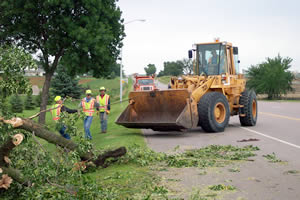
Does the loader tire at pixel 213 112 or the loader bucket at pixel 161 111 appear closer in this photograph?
the loader bucket at pixel 161 111

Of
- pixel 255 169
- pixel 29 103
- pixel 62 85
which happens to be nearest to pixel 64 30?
pixel 255 169

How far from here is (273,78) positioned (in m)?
61.6

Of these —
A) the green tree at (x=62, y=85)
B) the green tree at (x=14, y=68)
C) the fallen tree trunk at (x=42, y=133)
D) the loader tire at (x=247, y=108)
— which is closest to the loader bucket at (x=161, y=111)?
the loader tire at (x=247, y=108)

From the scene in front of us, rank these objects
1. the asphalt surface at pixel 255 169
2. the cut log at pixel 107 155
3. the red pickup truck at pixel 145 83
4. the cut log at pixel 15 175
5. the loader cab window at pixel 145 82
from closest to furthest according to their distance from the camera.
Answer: the cut log at pixel 15 175 → the asphalt surface at pixel 255 169 → the cut log at pixel 107 155 → the red pickup truck at pixel 145 83 → the loader cab window at pixel 145 82

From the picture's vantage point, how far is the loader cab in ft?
52.6

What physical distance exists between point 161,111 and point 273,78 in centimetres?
5071

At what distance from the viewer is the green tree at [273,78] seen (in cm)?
6194

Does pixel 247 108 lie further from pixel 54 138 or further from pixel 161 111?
pixel 54 138

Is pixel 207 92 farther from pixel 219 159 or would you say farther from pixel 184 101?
pixel 219 159

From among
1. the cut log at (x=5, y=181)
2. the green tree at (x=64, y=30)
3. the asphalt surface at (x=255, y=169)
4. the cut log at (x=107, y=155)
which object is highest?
the green tree at (x=64, y=30)

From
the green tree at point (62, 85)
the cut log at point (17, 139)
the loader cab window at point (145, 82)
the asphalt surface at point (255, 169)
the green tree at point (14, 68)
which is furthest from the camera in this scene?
the green tree at point (62, 85)

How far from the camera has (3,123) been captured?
5.85 metres

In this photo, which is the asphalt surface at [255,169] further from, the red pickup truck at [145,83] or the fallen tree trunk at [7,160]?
the red pickup truck at [145,83]

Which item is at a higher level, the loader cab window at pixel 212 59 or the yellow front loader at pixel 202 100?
the loader cab window at pixel 212 59
